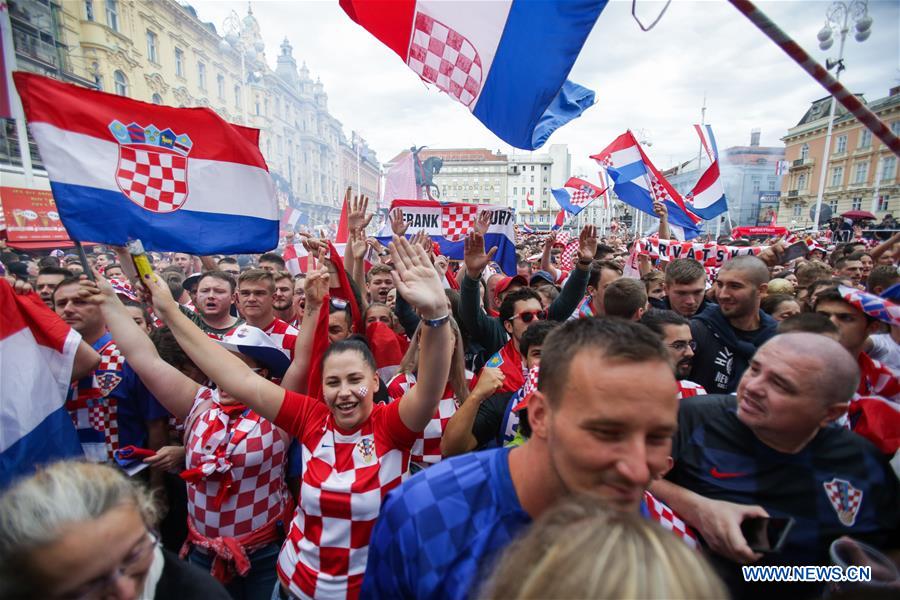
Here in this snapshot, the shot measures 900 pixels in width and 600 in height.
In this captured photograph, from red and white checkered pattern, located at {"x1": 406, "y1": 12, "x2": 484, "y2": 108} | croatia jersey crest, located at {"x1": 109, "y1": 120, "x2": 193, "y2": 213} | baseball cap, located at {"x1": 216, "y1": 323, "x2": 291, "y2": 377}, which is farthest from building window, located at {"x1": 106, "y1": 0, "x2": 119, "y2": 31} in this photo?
baseball cap, located at {"x1": 216, "y1": 323, "x2": 291, "y2": 377}

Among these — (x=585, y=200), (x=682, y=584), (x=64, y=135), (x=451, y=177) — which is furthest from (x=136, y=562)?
(x=451, y=177)

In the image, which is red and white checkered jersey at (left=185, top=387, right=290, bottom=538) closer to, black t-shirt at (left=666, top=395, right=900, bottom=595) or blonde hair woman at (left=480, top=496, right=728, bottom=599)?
blonde hair woman at (left=480, top=496, right=728, bottom=599)

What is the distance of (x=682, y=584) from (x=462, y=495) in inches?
27.1

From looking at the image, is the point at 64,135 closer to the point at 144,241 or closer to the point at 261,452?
the point at 144,241

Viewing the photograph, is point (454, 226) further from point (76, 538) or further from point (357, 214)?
point (76, 538)

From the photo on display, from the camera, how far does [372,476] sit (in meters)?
1.92

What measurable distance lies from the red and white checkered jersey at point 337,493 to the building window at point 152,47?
105 ft

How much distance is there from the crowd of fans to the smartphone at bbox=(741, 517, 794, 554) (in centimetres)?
4

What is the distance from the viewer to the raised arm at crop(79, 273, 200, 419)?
2266mm

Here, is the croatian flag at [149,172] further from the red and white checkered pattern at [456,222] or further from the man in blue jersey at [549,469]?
the red and white checkered pattern at [456,222]

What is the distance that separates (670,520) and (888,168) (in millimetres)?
51730

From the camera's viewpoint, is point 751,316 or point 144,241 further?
point 751,316

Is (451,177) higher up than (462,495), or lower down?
higher up

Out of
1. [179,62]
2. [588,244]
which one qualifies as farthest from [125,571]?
[179,62]
